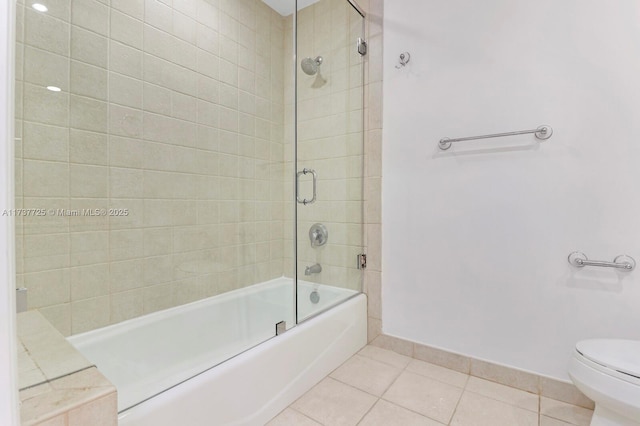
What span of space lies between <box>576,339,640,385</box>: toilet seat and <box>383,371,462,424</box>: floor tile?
0.60m

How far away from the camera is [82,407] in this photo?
693 mm

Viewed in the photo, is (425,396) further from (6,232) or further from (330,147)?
(6,232)

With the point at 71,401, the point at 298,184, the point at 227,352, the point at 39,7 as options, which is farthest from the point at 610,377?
the point at 39,7

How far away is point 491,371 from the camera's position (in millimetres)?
1642

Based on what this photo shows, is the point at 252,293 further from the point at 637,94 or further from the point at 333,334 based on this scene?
the point at 637,94

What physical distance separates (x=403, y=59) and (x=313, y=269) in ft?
4.72

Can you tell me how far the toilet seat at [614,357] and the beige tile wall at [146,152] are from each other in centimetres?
174

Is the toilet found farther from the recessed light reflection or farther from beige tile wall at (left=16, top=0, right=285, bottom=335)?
the recessed light reflection

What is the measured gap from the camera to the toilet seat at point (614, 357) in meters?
1.00

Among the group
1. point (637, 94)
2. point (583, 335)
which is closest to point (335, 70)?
point (637, 94)

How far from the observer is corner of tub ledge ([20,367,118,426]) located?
651 millimetres

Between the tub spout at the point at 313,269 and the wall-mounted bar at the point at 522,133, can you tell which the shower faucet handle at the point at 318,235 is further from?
the wall-mounted bar at the point at 522,133

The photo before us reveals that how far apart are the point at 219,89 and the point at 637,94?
2.16 meters

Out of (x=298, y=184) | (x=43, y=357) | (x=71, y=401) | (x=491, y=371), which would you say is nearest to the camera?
(x=71, y=401)
